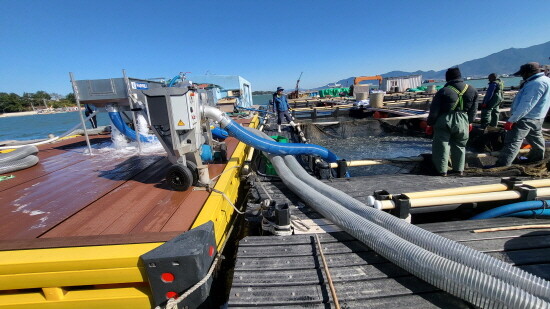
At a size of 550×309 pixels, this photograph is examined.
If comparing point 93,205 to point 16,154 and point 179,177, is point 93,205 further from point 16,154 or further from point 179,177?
point 16,154

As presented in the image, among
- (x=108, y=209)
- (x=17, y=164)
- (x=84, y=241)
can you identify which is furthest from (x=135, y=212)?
(x=17, y=164)

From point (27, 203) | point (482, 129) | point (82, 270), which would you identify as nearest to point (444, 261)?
point (82, 270)

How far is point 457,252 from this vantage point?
1.70 metres

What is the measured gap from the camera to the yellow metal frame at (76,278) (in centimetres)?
155

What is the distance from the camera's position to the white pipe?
8.15 ft

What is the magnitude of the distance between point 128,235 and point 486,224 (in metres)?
3.48

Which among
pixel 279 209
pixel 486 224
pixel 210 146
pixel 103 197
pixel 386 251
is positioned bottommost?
pixel 486 224

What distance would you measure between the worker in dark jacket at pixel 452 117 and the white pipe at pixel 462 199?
1.20 m

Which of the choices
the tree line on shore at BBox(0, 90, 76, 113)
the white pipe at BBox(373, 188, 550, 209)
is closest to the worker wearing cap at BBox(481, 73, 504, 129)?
the white pipe at BBox(373, 188, 550, 209)

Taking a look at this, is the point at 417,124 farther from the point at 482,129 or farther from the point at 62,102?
the point at 62,102

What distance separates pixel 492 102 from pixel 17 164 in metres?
12.4

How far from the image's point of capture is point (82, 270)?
5.14ft

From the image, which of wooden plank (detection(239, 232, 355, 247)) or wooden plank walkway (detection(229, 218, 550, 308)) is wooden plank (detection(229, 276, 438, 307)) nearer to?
wooden plank walkway (detection(229, 218, 550, 308))

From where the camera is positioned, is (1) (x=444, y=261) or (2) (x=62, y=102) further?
(2) (x=62, y=102)
